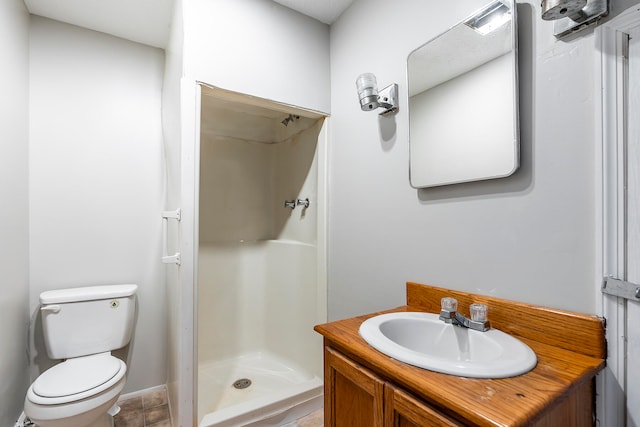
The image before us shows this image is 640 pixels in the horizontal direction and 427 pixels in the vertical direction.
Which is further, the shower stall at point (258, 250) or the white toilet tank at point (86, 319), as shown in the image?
the shower stall at point (258, 250)

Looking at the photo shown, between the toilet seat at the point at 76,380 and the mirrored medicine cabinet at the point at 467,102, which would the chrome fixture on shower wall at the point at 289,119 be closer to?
the mirrored medicine cabinet at the point at 467,102

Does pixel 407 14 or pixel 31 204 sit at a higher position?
pixel 407 14

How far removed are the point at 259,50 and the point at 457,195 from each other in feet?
4.18

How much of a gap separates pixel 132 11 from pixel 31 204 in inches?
50.7

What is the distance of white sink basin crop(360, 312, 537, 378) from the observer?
71cm

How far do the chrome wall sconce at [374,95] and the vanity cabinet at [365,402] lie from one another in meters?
1.08

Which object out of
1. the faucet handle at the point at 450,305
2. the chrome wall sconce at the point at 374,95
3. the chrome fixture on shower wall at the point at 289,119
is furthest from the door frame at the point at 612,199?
the chrome fixture on shower wall at the point at 289,119

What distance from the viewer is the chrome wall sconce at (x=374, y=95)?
4.55ft

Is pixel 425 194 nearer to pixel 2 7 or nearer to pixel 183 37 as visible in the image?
pixel 183 37

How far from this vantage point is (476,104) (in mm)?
1084

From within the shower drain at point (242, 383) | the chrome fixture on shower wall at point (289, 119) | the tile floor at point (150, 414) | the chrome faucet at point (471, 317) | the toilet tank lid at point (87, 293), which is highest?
the chrome fixture on shower wall at point (289, 119)

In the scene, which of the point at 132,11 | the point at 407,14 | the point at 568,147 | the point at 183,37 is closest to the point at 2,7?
the point at 132,11

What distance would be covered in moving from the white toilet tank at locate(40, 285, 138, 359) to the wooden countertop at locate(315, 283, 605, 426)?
1450mm

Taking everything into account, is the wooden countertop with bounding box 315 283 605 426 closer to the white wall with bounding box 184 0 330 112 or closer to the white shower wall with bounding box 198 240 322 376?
the white shower wall with bounding box 198 240 322 376
